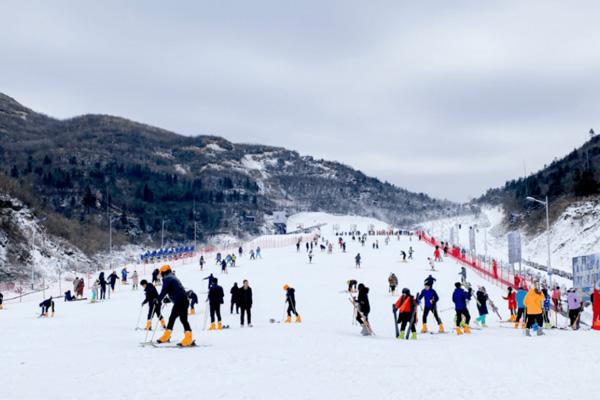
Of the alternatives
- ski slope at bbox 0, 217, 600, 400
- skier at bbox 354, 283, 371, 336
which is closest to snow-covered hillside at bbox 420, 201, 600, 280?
skier at bbox 354, 283, 371, 336

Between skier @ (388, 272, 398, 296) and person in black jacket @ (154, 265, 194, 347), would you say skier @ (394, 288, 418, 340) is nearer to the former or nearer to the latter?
person in black jacket @ (154, 265, 194, 347)

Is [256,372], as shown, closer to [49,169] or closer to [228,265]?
[228,265]

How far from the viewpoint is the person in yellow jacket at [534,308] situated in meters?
15.3

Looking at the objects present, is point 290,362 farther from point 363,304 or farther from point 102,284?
point 102,284

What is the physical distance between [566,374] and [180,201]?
567 feet

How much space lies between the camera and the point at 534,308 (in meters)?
15.5

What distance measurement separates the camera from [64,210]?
470 feet

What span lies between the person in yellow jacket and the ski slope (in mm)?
485

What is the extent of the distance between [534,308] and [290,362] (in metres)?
7.47

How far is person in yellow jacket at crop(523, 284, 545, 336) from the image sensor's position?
15336mm

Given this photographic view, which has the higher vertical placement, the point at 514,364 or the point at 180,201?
the point at 180,201

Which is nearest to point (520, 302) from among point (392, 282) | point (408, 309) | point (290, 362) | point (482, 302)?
point (482, 302)

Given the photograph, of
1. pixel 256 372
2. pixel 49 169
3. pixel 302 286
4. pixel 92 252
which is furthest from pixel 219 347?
pixel 49 169

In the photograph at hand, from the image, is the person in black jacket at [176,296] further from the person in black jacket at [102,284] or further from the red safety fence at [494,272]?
the person in black jacket at [102,284]
